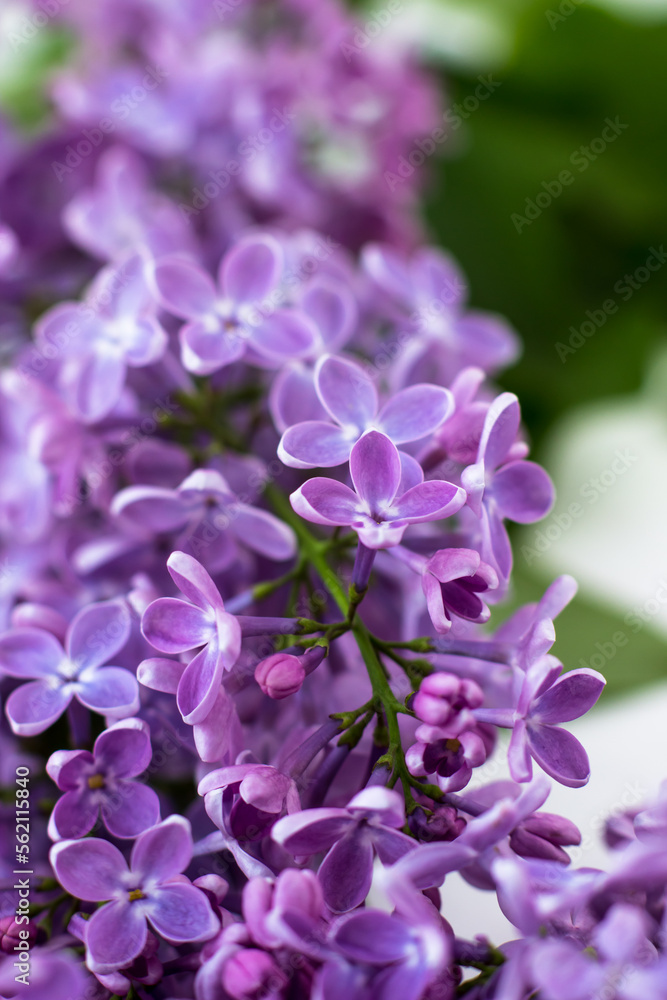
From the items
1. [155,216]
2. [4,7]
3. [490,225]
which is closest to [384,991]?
[155,216]

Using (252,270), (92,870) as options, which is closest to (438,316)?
(252,270)

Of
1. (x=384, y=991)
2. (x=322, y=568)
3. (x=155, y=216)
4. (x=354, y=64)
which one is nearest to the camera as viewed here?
(x=384, y=991)

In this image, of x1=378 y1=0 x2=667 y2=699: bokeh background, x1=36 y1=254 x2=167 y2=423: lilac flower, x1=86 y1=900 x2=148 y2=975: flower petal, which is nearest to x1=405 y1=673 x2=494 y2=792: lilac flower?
x1=86 y1=900 x2=148 y2=975: flower petal

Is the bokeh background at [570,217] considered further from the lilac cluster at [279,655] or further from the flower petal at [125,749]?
the flower petal at [125,749]

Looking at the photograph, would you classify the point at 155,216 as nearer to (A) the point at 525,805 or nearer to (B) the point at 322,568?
(B) the point at 322,568

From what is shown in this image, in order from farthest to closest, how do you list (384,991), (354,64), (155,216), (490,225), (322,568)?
(490,225), (354,64), (155,216), (322,568), (384,991)
